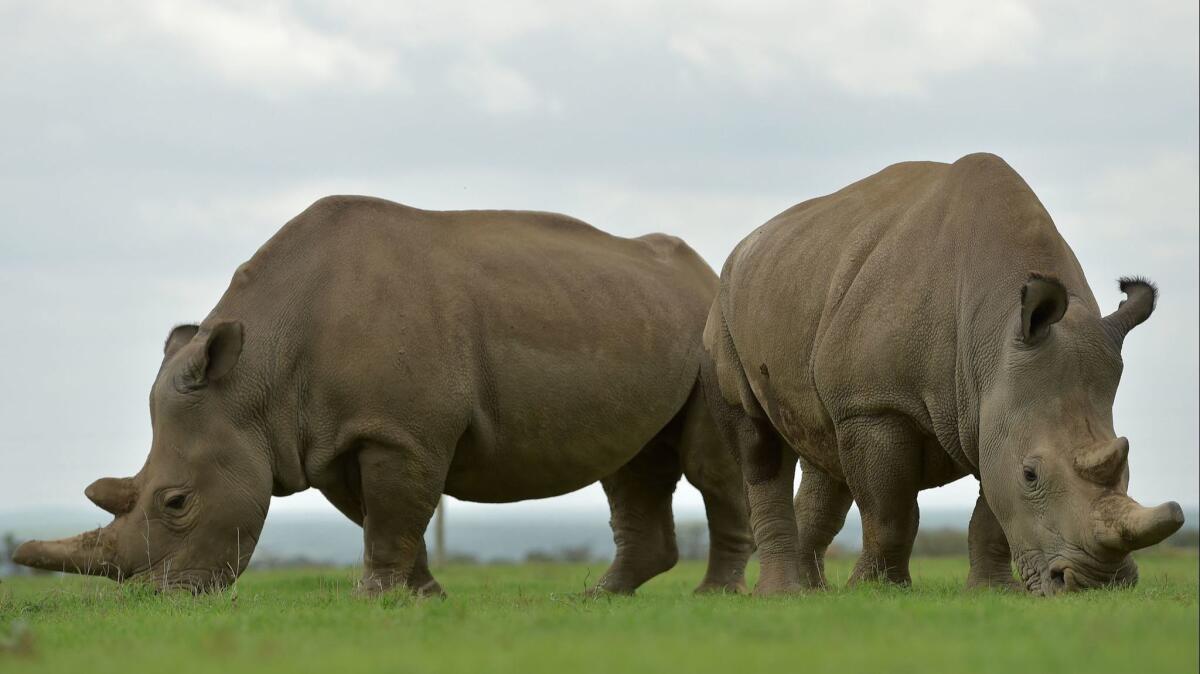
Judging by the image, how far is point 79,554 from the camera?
37.9 ft

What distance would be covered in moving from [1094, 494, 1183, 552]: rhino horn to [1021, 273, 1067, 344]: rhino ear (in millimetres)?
1056

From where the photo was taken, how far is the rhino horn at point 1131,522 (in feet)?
26.7

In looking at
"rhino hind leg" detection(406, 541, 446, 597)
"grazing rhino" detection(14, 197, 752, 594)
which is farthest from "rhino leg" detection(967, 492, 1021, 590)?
"rhino hind leg" detection(406, 541, 446, 597)

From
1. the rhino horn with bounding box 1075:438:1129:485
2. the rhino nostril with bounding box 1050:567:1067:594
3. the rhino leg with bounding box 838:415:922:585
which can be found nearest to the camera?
the rhino horn with bounding box 1075:438:1129:485

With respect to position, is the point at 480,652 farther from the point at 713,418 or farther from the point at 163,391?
the point at 713,418

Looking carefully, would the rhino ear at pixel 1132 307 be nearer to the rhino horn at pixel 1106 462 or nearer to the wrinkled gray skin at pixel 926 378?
the wrinkled gray skin at pixel 926 378

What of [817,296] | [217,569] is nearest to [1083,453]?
[817,296]

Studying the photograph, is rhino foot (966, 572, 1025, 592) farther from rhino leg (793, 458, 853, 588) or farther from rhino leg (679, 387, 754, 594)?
rhino leg (679, 387, 754, 594)

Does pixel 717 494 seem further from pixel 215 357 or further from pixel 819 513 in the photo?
pixel 215 357

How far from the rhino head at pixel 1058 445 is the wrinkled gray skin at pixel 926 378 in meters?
0.01

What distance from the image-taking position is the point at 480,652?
628 centimetres

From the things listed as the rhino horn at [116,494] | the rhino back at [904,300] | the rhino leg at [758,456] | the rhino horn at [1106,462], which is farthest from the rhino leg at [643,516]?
the rhino horn at [1106,462]

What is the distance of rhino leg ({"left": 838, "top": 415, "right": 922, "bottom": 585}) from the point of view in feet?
33.9

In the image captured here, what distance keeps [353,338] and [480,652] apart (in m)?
5.69
